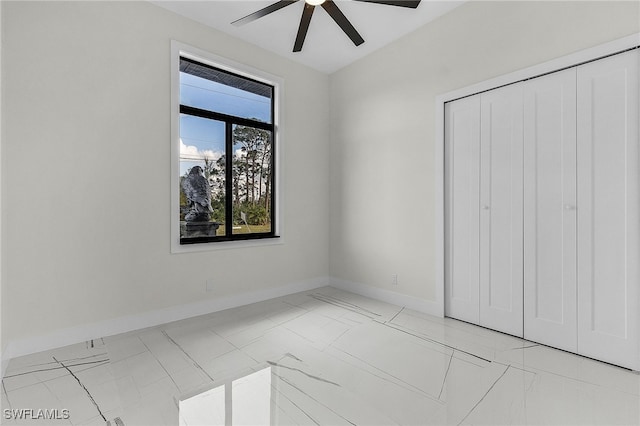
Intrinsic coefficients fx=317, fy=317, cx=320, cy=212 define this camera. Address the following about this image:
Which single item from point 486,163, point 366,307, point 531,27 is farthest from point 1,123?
point 531,27

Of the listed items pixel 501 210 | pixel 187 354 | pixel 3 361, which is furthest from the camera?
pixel 501 210

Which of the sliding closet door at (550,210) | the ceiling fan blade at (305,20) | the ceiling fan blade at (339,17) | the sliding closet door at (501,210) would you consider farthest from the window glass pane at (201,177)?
the sliding closet door at (550,210)

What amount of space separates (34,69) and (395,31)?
3.16m

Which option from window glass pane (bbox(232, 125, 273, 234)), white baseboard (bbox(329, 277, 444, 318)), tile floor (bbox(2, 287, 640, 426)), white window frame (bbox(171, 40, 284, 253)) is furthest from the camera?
window glass pane (bbox(232, 125, 273, 234))

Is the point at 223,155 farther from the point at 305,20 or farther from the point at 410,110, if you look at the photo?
the point at 410,110

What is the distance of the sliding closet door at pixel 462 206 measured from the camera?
2854 millimetres

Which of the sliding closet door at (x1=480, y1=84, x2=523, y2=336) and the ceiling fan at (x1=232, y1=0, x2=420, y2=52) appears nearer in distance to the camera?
the ceiling fan at (x1=232, y1=0, x2=420, y2=52)

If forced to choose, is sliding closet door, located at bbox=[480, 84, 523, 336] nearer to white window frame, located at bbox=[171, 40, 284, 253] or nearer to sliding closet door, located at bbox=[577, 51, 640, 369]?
sliding closet door, located at bbox=[577, 51, 640, 369]

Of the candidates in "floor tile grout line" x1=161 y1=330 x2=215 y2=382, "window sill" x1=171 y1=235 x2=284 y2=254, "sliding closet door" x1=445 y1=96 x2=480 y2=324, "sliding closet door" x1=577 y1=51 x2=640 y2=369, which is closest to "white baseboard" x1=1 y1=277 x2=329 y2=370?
"floor tile grout line" x1=161 y1=330 x2=215 y2=382

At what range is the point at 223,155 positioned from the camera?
344 cm

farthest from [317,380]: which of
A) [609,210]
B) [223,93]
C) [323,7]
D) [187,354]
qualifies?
[223,93]

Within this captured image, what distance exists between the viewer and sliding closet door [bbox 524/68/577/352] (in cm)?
229

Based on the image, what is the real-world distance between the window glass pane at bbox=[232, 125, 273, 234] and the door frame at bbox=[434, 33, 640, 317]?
1.90m

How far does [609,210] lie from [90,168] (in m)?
3.84
